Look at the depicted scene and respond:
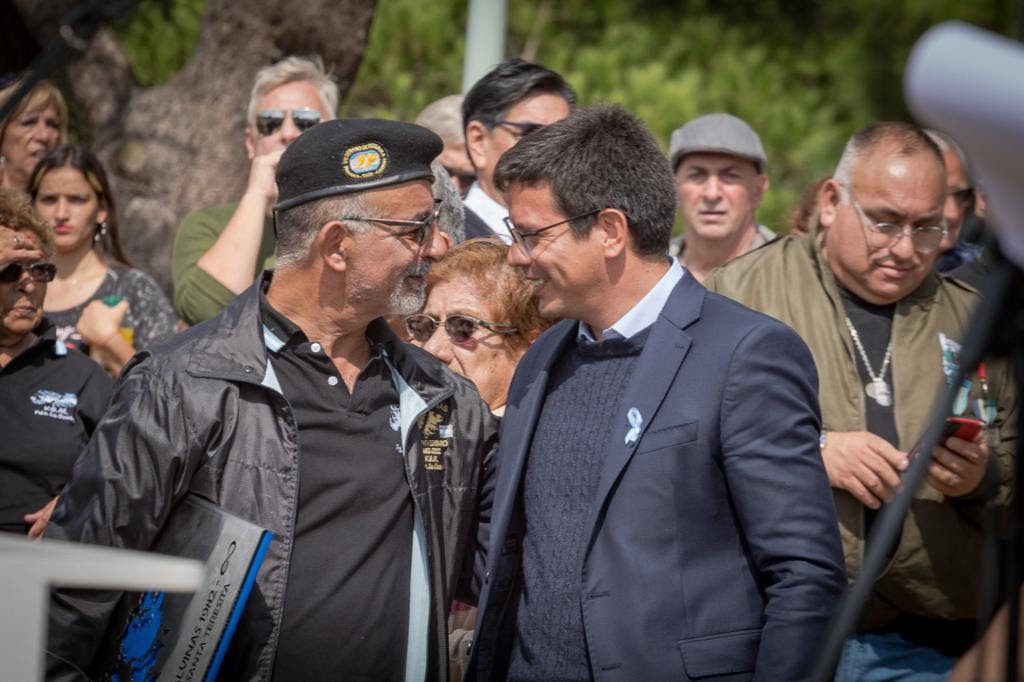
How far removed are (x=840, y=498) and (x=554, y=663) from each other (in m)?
1.25

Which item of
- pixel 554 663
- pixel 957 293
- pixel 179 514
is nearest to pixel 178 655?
pixel 179 514

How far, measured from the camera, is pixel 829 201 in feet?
14.8

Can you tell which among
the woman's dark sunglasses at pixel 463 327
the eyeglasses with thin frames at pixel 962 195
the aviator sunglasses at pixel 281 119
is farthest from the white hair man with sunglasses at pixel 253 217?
the eyeglasses with thin frames at pixel 962 195

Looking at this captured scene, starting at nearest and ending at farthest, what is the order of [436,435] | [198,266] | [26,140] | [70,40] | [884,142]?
[70,40]
[436,435]
[884,142]
[198,266]
[26,140]

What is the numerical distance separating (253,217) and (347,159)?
1826mm

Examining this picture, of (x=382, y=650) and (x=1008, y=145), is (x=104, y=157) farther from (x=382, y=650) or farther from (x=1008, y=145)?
(x=1008, y=145)

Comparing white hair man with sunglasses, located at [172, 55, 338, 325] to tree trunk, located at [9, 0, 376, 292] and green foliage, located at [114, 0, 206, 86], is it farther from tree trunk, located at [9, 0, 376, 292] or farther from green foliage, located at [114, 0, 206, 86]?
green foliage, located at [114, 0, 206, 86]

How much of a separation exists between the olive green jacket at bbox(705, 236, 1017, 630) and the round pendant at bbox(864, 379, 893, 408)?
23 mm

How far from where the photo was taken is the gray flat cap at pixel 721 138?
5859 mm

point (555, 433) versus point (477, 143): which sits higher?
point (477, 143)

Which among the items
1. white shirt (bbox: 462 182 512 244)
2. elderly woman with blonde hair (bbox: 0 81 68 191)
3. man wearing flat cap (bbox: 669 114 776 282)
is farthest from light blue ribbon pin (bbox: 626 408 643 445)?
elderly woman with blonde hair (bbox: 0 81 68 191)

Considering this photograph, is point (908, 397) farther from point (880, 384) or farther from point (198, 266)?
point (198, 266)

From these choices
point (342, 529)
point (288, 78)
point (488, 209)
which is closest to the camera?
point (342, 529)

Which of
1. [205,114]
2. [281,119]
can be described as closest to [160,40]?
[205,114]
